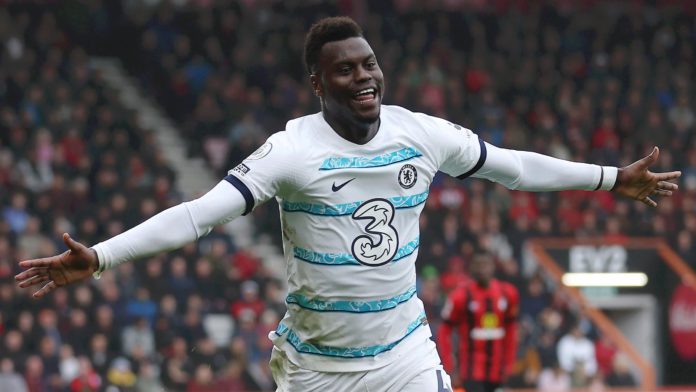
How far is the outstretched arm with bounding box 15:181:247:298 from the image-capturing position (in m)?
4.96

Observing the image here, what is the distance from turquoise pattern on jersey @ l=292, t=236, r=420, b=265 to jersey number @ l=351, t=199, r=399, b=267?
1.1 inches

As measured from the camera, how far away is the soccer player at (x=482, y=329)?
11.7m

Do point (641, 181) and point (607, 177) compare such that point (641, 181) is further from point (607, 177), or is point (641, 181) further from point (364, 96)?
point (364, 96)

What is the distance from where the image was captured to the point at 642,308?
61.3 ft

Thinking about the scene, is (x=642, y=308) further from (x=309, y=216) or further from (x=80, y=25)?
(x=309, y=216)

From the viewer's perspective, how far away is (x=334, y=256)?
5.39 m

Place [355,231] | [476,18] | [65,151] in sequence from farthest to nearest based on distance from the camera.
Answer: [476,18]
[65,151]
[355,231]

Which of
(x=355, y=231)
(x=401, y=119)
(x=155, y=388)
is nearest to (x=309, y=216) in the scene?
(x=355, y=231)

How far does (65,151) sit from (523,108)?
25.7 feet

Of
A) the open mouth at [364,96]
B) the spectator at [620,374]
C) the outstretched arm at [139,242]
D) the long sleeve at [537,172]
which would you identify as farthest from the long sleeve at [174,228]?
the spectator at [620,374]

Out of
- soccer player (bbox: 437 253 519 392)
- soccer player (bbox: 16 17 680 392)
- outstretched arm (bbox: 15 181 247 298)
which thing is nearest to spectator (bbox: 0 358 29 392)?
soccer player (bbox: 437 253 519 392)

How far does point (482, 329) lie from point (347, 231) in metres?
6.62

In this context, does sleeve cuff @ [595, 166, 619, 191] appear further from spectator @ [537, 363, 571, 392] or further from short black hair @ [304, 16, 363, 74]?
spectator @ [537, 363, 571, 392]

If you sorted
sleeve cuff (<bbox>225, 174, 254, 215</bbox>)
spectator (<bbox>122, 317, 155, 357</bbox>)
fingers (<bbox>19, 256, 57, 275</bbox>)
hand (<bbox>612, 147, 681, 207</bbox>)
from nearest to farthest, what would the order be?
fingers (<bbox>19, 256, 57, 275</bbox>) < sleeve cuff (<bbox>225, 174, 254, 215</bbox>) < hand (<bbox>612, 147, 681, 207</bbox>) < spectator (<bbox>122, 317, 155, 357</bbox>)
